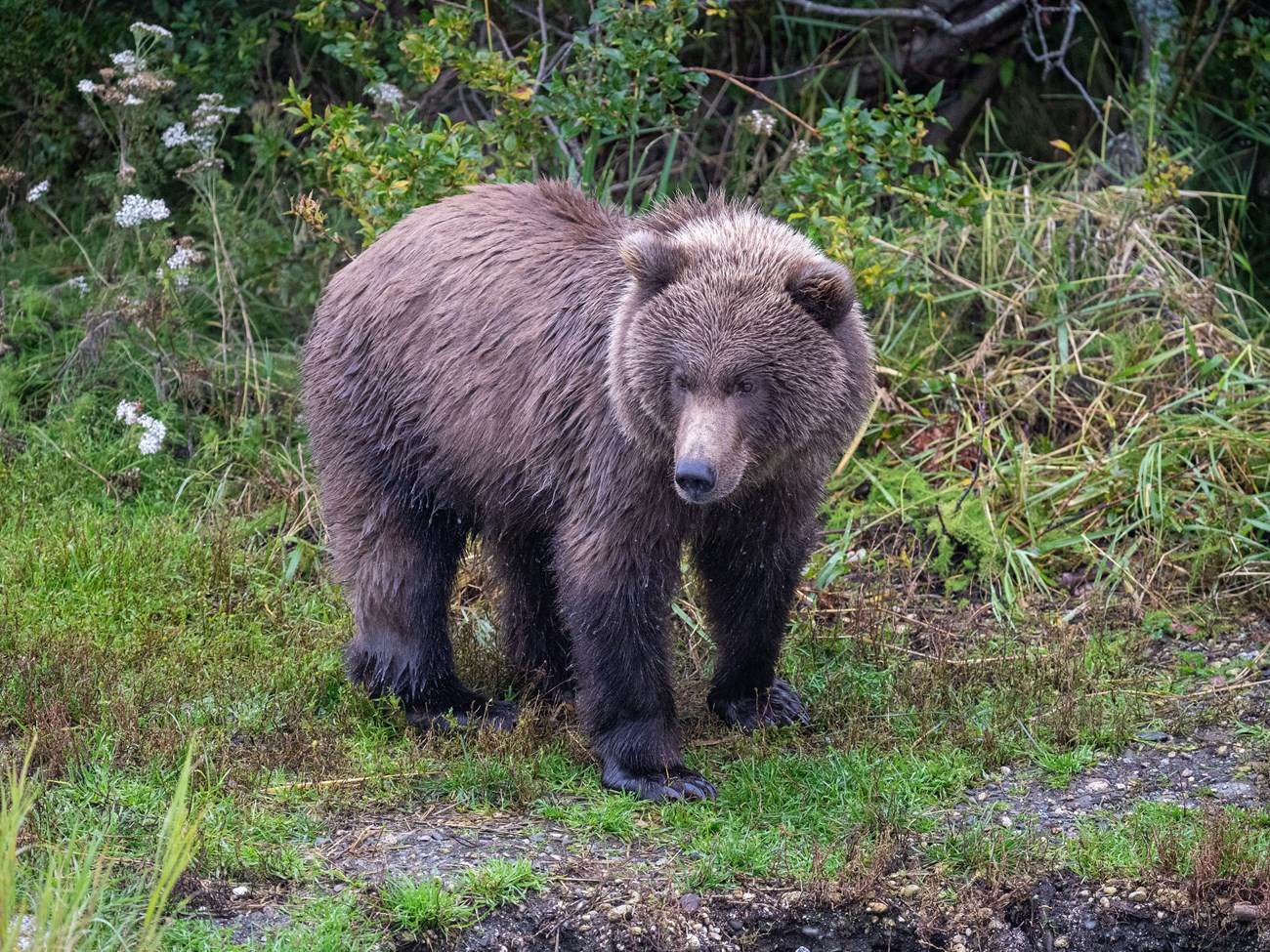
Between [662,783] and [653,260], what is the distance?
1.62 meters

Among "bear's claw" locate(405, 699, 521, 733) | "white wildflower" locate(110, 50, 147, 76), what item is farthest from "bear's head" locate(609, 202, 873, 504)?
"white wildflower" locate(110, 50, 147, 76)

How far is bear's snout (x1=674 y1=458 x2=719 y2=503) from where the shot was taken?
4.01 m

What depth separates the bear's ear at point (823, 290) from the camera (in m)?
4.25

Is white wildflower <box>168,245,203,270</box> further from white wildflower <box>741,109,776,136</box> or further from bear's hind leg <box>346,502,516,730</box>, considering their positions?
white wildflower <box>741,109,776,136</box>

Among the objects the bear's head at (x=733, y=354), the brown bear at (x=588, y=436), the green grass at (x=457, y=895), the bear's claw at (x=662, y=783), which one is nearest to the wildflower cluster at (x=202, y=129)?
the brown bear at (x=588, y=436)

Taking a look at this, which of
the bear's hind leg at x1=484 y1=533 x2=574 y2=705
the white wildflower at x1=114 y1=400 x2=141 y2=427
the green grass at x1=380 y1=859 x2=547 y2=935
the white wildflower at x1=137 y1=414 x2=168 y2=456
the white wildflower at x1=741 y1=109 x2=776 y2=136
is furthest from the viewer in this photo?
the white wildflower at x1=741 y1=109 x2=776 y2=136

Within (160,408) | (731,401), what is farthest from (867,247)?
(160,408)

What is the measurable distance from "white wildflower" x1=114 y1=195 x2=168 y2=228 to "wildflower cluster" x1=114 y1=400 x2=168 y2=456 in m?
0.82

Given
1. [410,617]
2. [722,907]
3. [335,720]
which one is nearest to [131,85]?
[410,617]

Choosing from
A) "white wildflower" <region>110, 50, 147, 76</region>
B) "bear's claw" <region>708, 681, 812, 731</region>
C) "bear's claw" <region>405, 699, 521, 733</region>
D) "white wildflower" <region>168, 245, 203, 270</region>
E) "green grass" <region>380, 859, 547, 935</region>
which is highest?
"white wildflower" <region>110, 50, 147, 76</region>

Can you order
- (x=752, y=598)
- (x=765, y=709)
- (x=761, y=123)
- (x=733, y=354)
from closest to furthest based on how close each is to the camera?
1. (x=733, y=354)
2. (x=752, y=598)
3. (x=765, y=709)
4. (x=761, y=123)

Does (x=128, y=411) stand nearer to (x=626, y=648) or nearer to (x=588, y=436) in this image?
(x=588, y=436)

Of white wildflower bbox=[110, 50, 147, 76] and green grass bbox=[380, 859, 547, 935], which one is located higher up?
white wildflower bbox=[110, 50, 147, 76]

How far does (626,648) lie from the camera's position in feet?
14.9
